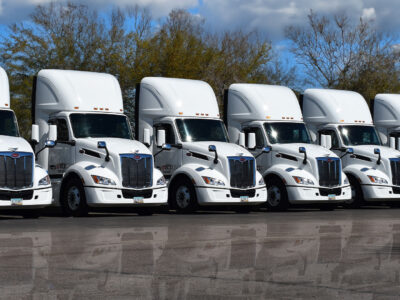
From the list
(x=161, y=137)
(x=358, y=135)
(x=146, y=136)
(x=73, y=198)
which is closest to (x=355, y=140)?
(x=358, y=135)

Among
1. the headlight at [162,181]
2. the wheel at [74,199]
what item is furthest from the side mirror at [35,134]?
the headlight at [162,181]

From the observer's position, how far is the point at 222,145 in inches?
923

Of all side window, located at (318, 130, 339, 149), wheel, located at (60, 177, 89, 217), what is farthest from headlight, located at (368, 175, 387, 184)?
wheel, located at (60, 177, 89, 217)

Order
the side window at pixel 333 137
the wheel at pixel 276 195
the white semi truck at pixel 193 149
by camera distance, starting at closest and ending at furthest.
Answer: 1. the white semi truck at pixel 193 149
2. the wheel at pixel 276 195
3. the side window at pixel 333 137

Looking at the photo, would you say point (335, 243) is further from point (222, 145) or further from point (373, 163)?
point (373, 163)

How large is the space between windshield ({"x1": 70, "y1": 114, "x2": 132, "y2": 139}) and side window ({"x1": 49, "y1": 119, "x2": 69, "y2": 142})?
228 millimetres

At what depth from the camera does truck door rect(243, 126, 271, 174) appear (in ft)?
83.1

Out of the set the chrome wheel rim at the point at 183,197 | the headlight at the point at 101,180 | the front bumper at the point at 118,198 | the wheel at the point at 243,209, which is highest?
the headlight at the point at 101,180

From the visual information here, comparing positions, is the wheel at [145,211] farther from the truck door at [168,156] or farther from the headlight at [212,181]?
the headlight at [212,181]

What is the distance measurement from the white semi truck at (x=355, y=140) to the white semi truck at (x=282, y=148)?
1.41 meters

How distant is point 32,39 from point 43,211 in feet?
79.9

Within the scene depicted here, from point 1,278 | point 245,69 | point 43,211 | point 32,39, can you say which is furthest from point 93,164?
point 245,69

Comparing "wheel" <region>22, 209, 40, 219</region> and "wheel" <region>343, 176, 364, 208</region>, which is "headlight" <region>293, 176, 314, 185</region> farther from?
"wheel" <region>22, 209, 40, 219</region>

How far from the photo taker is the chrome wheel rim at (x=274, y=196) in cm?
2492
